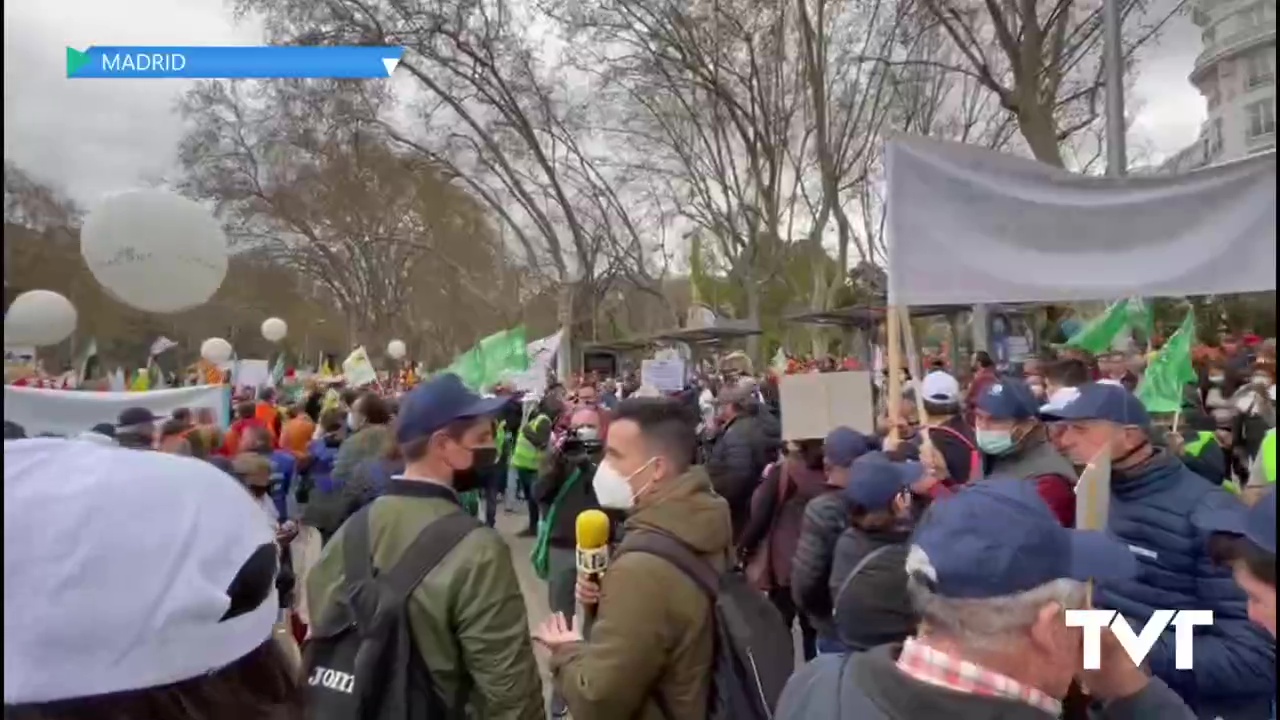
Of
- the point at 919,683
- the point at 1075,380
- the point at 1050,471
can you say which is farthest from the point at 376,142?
the point at 919,683

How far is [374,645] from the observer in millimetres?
2836

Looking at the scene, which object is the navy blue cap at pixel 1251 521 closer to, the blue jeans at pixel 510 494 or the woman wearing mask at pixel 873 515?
the woman wearing mask at pixel 873 515

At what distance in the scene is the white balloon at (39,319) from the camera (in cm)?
905

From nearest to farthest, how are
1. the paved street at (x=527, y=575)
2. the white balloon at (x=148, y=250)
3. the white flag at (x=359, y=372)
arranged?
1. the paved street at (x=527, y=575)
2. the white balloon at (x=148, y=250)
3. the white flag at (x=359, y=372)

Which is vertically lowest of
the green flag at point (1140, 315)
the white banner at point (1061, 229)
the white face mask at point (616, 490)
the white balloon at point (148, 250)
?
the white face mask at point (616, 490)

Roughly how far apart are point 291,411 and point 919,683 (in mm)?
11597

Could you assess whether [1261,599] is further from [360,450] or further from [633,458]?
[360,450]

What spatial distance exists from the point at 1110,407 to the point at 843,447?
185 cm

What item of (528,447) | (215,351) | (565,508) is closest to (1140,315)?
(528,447)

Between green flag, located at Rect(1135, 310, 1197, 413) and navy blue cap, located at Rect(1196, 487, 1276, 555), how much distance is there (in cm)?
512

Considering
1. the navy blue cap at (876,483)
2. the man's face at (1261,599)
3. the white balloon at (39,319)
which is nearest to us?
the man's face at (1261,599)

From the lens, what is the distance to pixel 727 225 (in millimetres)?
29844

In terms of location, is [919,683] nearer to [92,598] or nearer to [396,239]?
[92,598]

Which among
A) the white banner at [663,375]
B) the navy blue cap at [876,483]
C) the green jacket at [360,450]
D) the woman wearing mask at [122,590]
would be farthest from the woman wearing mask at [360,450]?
the white banner at [663,375]
